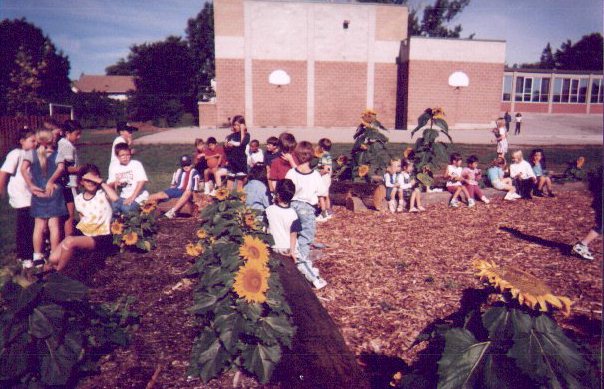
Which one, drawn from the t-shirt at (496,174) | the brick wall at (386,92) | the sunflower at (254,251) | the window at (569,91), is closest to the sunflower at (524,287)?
the sunflower at (254,251)

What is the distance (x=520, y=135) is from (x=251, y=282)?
2320cm

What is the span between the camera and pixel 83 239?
4.70 m

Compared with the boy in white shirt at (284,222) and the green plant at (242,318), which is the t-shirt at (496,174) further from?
the green plant at (242,318)

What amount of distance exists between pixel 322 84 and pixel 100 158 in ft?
59.7

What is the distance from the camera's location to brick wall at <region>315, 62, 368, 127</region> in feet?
97.8

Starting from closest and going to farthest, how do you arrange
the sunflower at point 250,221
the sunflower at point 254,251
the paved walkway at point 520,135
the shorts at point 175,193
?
the sunflower at point 254,251, the sunflower at point 250,221, the shorts at point 175,193, the paved walkway at point 520,135

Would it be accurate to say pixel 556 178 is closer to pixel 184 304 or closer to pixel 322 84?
pixel 184 304

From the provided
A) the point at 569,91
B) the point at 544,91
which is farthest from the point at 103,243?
the point at 544,91

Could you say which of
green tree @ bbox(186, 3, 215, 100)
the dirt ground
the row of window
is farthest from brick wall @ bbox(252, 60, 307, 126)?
the dirt ground

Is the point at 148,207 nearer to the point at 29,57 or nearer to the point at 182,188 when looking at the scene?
the point at 182,188

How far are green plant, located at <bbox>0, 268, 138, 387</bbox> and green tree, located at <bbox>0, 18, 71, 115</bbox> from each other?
13.2 ft

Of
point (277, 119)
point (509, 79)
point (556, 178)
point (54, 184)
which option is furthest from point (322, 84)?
point (54, 184)

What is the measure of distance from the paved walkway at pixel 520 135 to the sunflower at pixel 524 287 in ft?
55.6

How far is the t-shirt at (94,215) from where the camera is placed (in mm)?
4969
